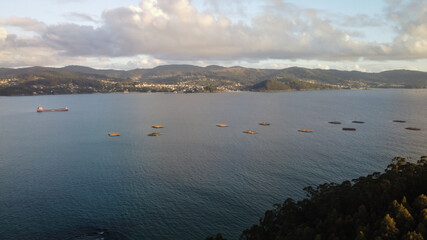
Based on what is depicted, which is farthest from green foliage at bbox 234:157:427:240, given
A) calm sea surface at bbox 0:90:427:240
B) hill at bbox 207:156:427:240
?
calm sea surface at bbox 0:90:427:240

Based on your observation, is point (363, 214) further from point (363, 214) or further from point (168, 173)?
point (168, 173)

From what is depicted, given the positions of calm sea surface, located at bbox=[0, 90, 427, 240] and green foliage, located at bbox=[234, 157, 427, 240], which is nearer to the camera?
green foliage, located at bbox=[234, 157, 427, 240]

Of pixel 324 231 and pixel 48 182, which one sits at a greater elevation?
pixel 324 231

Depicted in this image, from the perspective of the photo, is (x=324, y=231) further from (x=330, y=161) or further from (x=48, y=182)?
(x=48, y=182)

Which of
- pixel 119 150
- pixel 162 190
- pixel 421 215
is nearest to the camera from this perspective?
pixel 421 215

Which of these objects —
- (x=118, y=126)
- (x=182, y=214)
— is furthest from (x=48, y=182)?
(x=118, y=126)

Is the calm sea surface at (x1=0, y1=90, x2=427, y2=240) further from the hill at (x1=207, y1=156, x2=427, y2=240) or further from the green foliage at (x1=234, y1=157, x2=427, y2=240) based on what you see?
the hill at (x1=207, y1=156, x2=427, y2=240)

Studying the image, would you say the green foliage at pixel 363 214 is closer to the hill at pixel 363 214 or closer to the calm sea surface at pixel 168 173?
the hill at pixel 363 214

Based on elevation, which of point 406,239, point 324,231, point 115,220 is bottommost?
point 115,220
